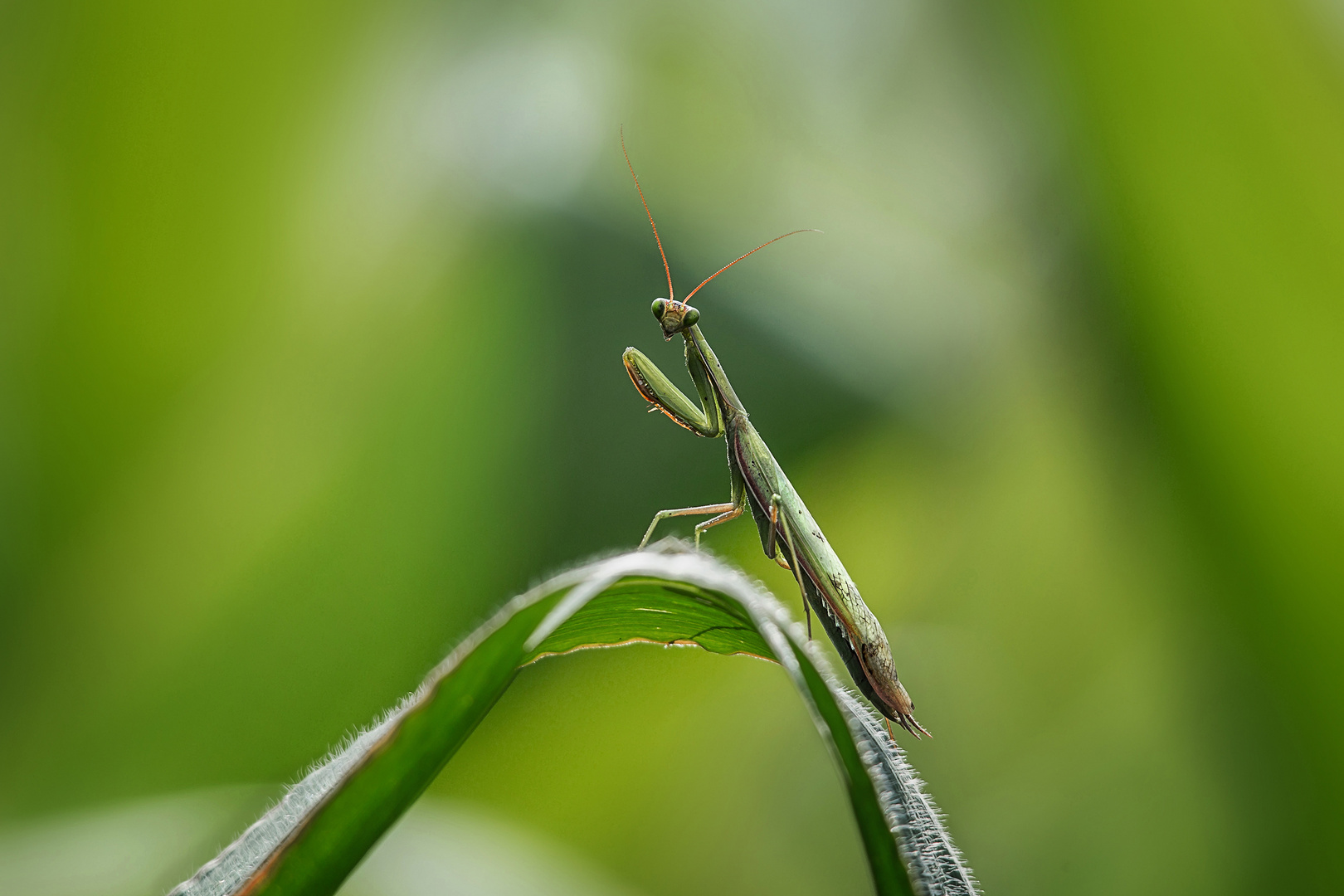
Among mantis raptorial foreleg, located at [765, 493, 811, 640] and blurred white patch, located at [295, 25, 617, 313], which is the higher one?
blurred white patch, located at [295, 25, 617, 313]

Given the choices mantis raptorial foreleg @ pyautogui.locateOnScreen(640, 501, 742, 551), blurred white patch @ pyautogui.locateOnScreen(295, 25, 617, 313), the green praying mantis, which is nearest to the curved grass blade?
the green praying mantis

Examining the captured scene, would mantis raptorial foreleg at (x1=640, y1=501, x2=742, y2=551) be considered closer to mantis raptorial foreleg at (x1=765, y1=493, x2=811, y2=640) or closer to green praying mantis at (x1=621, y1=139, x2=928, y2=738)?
green praying mantis at (x1=621, y1=139, x2=928, y2=738)

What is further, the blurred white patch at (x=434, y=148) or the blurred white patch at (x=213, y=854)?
the blurred white patch at (x=434, y=148)

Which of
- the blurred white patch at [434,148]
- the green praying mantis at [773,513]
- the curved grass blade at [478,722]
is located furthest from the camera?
the blurred white patch at [434,148]

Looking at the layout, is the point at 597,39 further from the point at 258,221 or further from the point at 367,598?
the point at 367,598

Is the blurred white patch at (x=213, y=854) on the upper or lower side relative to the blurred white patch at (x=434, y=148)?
lower

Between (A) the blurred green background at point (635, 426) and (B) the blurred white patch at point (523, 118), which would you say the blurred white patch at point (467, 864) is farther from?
(B) the blurred white patch at point (523, 118)

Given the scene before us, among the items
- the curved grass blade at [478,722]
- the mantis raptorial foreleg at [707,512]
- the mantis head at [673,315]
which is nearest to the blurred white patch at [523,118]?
the mantis head at [673,315]
